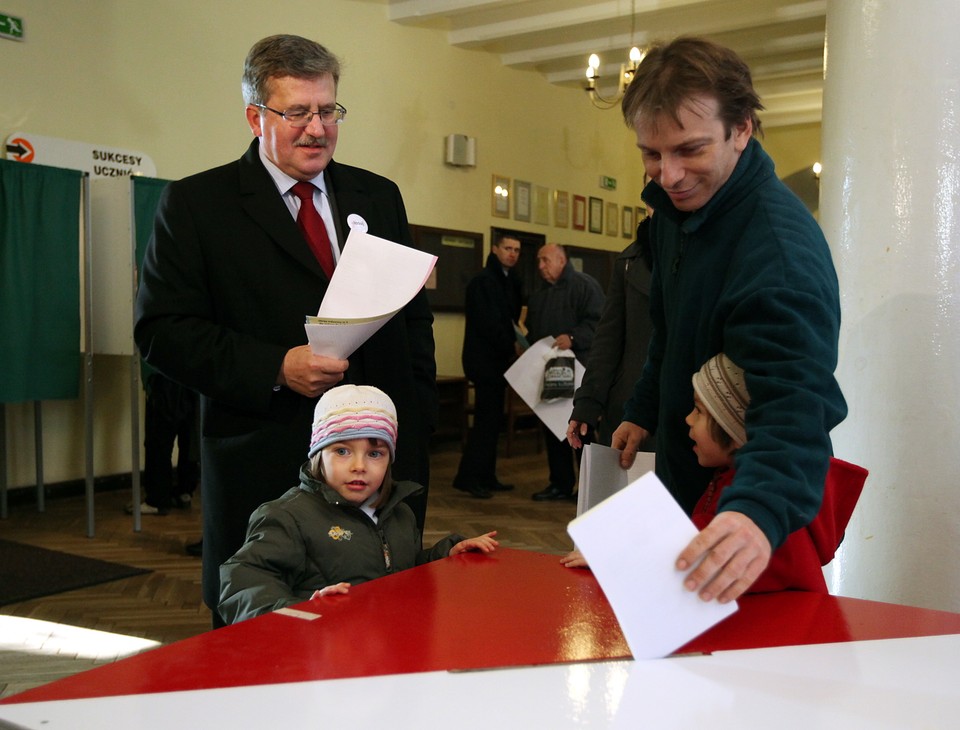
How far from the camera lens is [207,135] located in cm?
707

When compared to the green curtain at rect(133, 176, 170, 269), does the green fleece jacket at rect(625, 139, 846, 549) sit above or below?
below

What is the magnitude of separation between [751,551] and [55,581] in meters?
3.99

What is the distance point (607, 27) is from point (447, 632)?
8.66m

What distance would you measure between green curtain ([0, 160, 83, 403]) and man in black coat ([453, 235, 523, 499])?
2.60 meters

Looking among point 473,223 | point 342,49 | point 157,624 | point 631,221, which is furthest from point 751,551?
point 631,221

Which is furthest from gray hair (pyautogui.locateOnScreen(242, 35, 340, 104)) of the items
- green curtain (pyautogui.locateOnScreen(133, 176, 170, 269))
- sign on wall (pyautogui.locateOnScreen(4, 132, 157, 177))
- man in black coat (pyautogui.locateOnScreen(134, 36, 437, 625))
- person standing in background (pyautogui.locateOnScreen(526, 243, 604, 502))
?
person standing in background (pyautogui.locateOnScreen(526, 243, 604, 502))

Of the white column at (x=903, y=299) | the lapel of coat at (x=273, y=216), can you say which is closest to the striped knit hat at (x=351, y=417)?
the lapel of coat at (x=273, y=216)

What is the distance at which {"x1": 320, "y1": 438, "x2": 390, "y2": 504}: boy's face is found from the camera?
1.93 metres

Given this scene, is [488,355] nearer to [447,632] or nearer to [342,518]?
[342,518]

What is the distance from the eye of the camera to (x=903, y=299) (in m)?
2.57

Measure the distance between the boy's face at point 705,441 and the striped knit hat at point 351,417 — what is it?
0.68 m

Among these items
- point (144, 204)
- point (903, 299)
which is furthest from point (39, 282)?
point (903, 299)

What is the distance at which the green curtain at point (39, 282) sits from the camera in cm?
538

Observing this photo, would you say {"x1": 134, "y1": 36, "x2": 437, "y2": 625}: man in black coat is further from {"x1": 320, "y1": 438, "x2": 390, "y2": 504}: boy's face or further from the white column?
the white column
